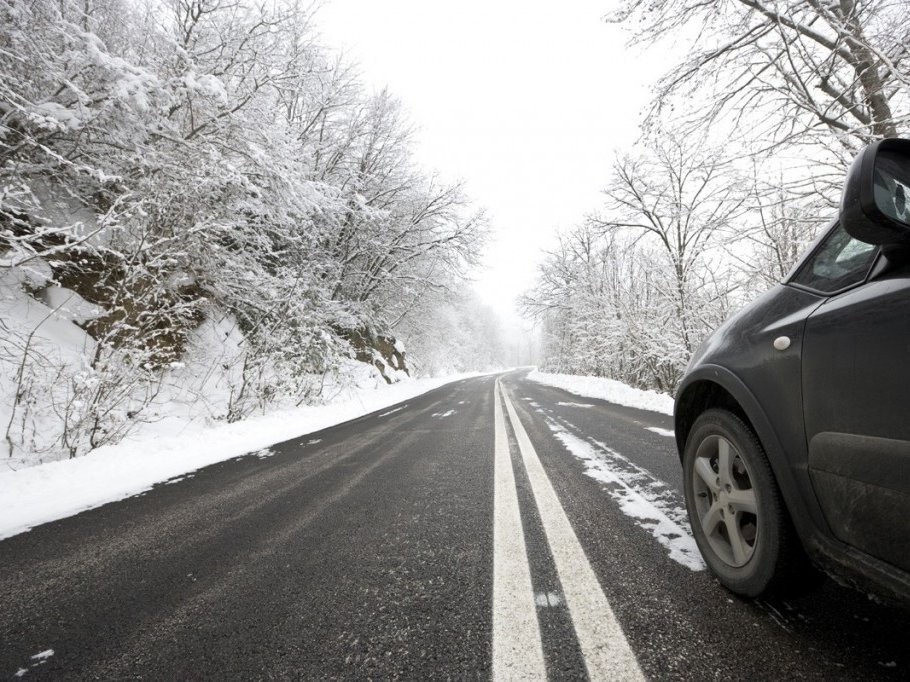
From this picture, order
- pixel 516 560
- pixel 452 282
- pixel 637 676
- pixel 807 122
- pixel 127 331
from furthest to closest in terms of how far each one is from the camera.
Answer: pixel 452 282 < pixel 127 331 < pixel 807 122 < pixel 516 560 < pixel 637 676

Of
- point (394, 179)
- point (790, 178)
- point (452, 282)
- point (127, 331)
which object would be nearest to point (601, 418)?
point (790, 178)

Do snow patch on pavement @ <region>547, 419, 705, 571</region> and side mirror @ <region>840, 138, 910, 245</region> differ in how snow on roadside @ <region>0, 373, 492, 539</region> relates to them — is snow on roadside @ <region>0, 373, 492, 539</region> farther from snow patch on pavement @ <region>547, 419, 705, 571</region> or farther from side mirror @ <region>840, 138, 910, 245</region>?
side mirror @ <region>840, 138, 910, 245</region>

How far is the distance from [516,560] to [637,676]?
2.48 feet

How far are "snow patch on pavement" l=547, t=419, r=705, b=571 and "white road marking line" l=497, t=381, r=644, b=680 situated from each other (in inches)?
18.4

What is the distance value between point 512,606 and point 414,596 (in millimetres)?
424

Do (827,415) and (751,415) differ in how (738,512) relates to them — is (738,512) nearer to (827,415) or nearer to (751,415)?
(751,415)

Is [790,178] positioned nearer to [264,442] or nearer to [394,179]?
[264,442]

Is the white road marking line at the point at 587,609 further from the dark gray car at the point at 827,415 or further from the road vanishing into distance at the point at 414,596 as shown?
the dark gray car at the point at 827,415

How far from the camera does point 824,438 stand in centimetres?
113

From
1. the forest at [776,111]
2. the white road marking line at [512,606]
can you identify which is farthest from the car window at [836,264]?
the forest at [776,111]

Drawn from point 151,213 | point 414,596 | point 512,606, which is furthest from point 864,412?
point 151,213

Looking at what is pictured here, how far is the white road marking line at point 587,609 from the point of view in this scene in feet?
3.49

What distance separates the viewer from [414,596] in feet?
4.97

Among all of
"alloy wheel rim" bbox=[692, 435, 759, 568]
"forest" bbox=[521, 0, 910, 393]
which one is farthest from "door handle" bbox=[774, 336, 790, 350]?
"forest" bbox=[521, 0, 910, 393]
